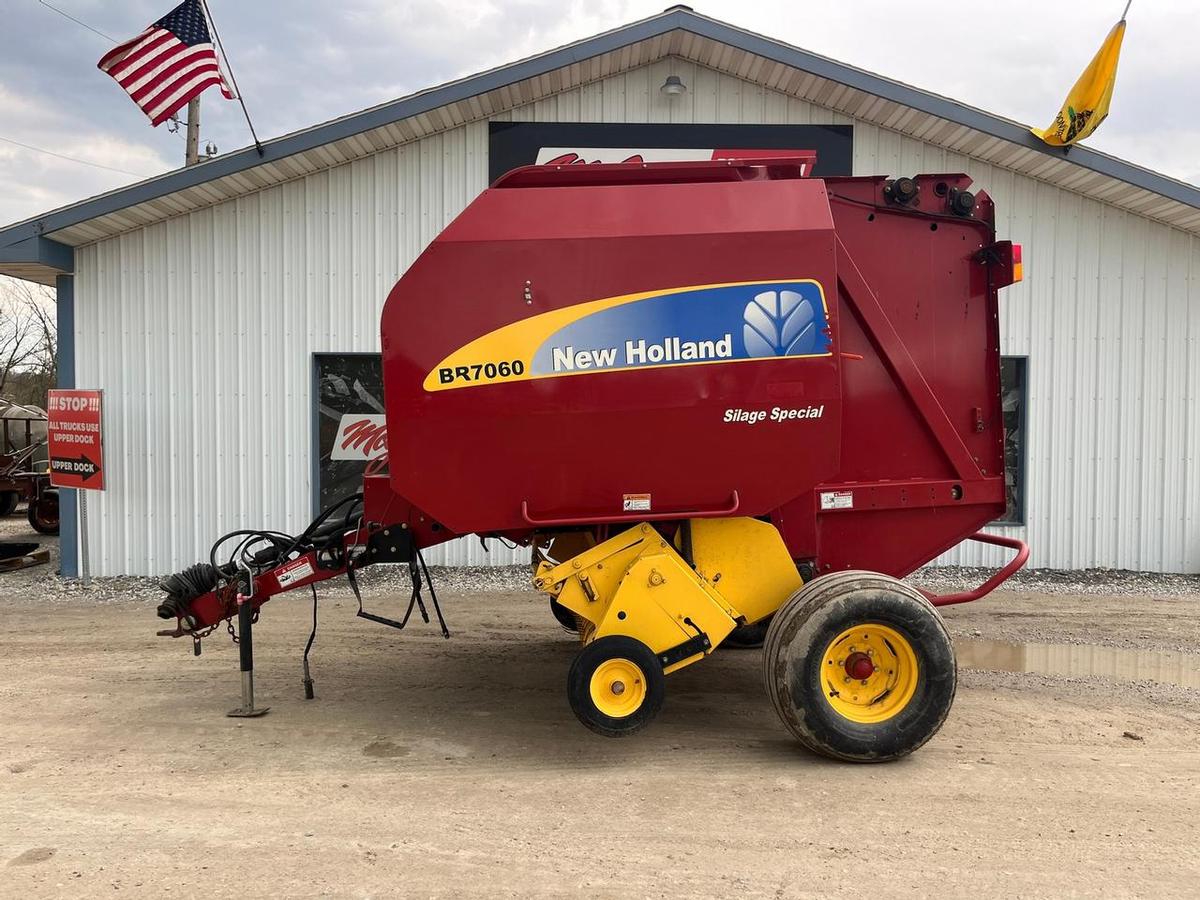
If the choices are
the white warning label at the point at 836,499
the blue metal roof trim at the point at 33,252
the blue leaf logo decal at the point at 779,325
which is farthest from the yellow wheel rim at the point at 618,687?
the blue metal roof trim at the point at 33,252

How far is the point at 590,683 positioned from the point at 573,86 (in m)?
6.84

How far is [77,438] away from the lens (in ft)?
27.0

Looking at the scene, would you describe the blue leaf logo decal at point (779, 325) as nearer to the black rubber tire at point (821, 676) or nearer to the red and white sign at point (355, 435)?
the black rubber tire at point (821, 676)

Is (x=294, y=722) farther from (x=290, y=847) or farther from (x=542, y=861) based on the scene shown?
(x=542, y=861)

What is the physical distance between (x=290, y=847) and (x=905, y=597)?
113 inches

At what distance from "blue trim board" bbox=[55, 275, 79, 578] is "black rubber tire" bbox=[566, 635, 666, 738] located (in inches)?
279

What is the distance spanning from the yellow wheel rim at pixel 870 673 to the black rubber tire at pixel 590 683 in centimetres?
81

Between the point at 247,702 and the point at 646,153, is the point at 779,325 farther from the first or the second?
the point at 646,153

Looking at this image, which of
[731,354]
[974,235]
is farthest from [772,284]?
[974,235]

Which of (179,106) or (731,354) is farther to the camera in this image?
(179,106)

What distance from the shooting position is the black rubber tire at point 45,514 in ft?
42.4

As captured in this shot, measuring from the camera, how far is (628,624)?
3.93 m

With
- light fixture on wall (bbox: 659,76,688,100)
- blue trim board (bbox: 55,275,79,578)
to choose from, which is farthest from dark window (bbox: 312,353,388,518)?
light fixture on wall (bbox: 659,76,688,100)

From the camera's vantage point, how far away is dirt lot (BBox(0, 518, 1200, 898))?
9.64ft
